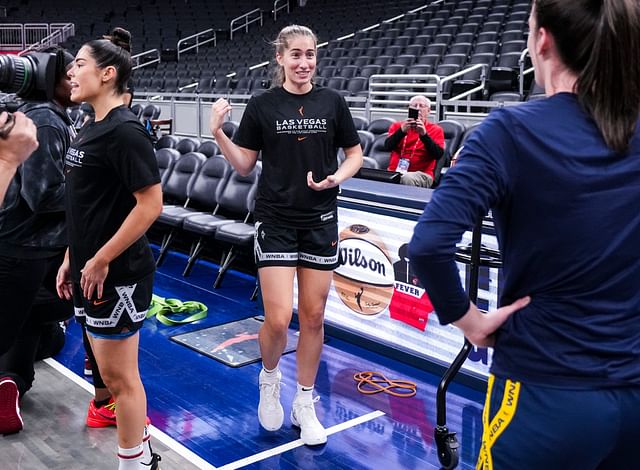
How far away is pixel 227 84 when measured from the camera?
13031 mm

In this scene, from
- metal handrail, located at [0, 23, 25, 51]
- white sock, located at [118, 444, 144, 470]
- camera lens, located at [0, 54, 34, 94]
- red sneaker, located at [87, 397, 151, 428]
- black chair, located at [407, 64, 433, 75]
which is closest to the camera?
camera lens, located at [0, 54, 34, 94]

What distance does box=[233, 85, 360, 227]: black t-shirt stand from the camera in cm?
268

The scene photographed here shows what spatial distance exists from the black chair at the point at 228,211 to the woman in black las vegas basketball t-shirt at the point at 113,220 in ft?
10.1

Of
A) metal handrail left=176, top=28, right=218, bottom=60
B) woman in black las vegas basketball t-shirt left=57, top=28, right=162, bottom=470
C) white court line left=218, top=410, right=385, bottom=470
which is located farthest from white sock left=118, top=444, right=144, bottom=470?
metal handrail left=176, top=28, right=218, bottom=60

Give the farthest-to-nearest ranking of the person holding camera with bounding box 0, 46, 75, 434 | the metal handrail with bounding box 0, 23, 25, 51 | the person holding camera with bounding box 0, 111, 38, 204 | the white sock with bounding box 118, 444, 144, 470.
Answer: the metal handrail with bounding box 0, 23, 25, 51, the person holding camera with bounding box 0, 46, 75, 434, the white sock with bounding box 118, 444, 144, 470, the person holding camera with bounding box 0, 111, 38, 204

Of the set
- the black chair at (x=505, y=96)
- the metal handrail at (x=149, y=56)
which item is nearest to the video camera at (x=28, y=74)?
the black chair at (x=505, y=96)

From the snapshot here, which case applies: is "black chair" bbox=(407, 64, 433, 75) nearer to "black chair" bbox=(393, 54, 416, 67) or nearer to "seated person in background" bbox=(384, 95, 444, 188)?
"black chair" bbox=(393, 54, 416, 67)

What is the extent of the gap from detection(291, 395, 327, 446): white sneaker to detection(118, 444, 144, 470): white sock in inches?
29.9

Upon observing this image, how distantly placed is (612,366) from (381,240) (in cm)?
273

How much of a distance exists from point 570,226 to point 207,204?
200 inches

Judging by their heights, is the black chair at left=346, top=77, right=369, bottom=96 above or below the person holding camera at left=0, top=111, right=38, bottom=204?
above

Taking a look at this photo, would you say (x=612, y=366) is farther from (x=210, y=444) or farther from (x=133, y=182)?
(x=210, y=444)

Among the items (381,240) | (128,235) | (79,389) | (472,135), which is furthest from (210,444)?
(472,135)

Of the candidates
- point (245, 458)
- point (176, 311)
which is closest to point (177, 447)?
point (245, 458)
